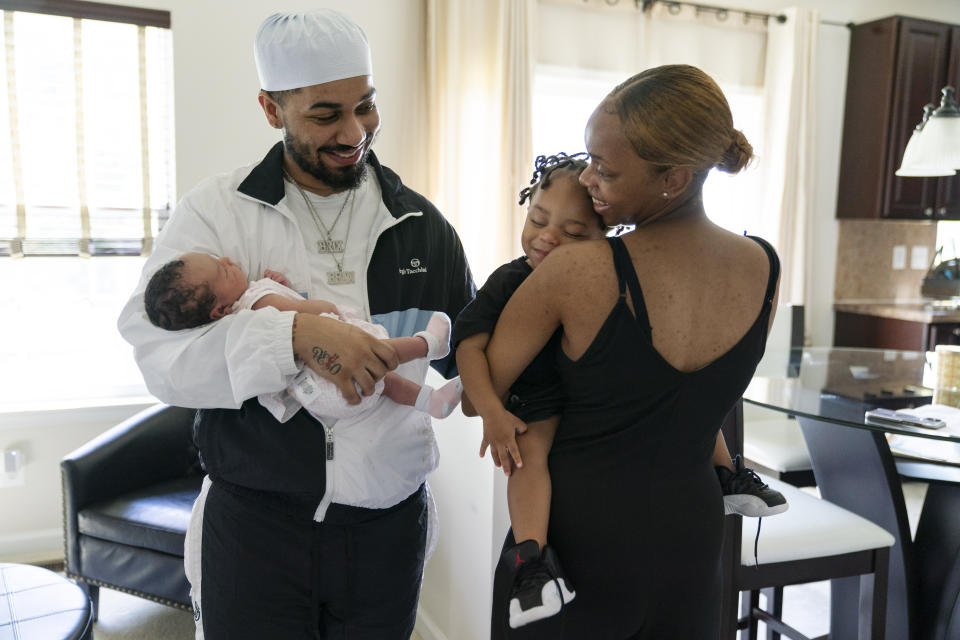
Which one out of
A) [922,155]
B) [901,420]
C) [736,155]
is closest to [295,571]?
[736,155]

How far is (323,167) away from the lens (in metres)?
1.32

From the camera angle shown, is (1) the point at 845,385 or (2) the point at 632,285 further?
(1) the point at 845,385

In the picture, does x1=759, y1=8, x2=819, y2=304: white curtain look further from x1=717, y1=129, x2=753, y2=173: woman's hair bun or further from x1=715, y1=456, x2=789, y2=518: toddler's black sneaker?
x1=717, y1=129, x2=753, y2=173: woman's hair bun

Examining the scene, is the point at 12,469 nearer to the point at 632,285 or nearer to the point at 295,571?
the point at 295,571

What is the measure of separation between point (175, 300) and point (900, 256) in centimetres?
506

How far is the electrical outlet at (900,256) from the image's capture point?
498 centimetres

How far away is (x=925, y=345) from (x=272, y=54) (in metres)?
4.17

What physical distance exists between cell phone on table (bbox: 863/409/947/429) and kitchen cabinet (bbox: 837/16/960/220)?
3002mm

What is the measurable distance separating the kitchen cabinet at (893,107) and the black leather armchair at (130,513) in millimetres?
4171

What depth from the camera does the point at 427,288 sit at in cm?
142

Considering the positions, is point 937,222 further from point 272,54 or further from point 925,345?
point 272,54

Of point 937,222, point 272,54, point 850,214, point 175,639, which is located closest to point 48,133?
point 175,639

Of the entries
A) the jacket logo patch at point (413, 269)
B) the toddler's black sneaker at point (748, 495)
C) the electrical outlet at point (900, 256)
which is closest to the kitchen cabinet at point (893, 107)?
the electrical outlet at point (900, 256)

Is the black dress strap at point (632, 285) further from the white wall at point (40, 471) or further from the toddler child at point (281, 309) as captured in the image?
the white wall at point (40, 471)
